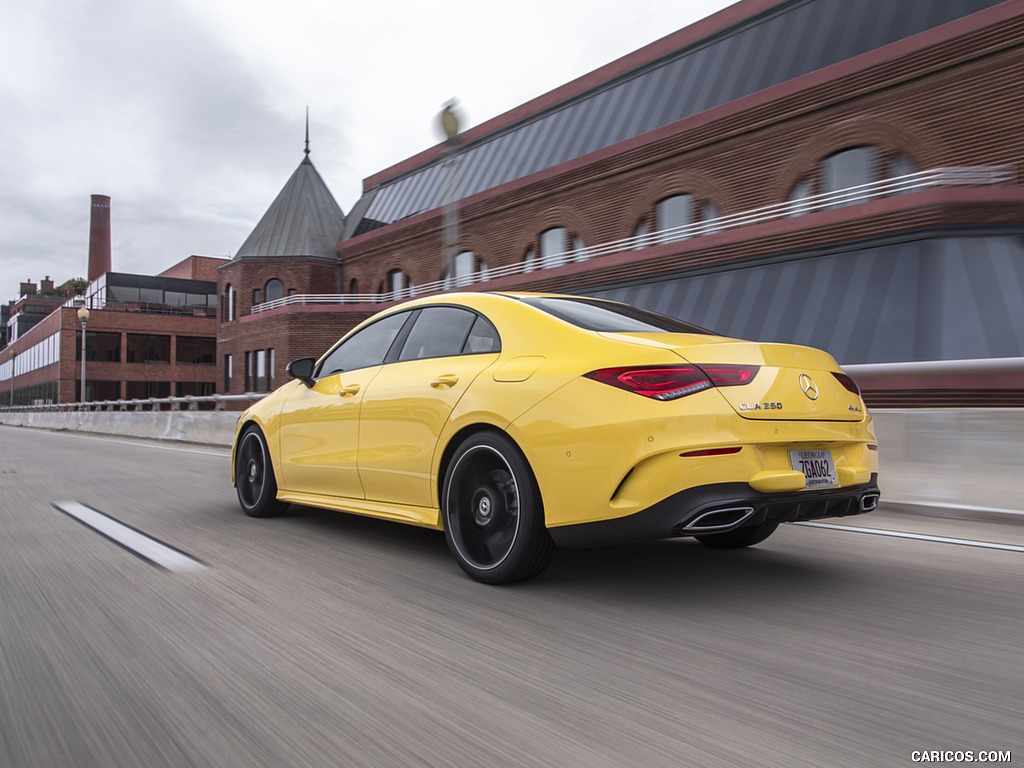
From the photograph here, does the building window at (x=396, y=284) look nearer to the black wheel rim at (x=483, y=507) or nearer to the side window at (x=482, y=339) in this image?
the side window at (x=482, y=339)

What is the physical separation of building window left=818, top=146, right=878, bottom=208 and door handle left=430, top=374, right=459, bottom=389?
15.6 metres

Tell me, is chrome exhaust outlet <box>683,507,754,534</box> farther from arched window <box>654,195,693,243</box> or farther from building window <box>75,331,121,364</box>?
building window <box>75,331,121,364</box>

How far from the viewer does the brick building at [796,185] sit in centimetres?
1546

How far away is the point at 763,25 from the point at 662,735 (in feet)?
73.6

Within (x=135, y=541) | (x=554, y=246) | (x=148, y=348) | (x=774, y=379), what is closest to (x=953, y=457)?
(x=774, y=379)

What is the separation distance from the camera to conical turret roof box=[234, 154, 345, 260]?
128ft

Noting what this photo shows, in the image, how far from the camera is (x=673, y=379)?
3.69 meters

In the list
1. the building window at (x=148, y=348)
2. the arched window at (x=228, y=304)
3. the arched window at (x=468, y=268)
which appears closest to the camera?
the arched window at (x=468, y=268)

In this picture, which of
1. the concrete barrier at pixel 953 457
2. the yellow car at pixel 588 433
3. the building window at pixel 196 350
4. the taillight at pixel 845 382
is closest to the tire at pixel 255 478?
the yellow car at pixel 588 433

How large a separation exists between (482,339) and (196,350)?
2880 inches

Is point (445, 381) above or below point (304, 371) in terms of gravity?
below

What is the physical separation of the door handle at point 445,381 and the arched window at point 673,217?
18011 millimetres

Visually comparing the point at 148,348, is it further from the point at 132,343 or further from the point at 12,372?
the point at 12,372

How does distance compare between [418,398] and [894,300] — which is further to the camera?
[894,300]
